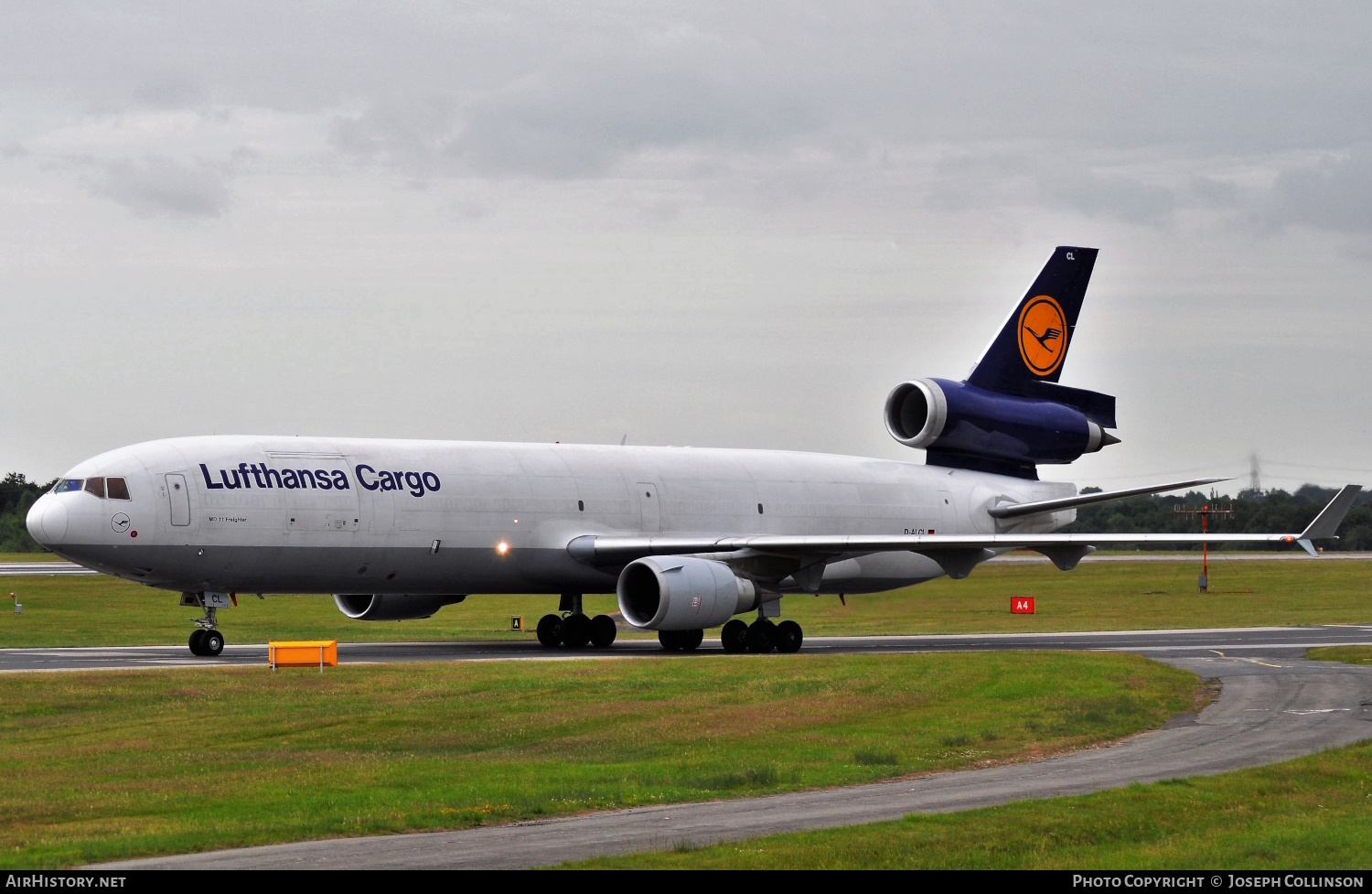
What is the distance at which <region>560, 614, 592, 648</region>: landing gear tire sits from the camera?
38125mm

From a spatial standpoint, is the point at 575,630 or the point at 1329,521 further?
the point at 575,630

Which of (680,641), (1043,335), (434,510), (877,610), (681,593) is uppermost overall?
(1043,335)

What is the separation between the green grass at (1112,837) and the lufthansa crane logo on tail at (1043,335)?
1162 inches

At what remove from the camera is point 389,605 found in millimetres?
38281

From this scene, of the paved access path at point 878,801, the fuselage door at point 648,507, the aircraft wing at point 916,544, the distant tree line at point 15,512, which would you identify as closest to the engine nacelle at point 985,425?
the aircraft wing at point 916,544

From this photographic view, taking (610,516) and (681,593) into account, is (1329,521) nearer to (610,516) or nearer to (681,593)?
(681,593)

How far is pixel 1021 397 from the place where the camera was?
45469 millimetres

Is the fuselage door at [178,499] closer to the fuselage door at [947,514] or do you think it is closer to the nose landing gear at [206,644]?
the nose landing gear at [206,644]

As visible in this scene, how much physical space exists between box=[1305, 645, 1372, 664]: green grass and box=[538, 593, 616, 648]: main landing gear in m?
15.8

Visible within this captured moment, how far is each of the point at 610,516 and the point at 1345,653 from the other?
53.5ft

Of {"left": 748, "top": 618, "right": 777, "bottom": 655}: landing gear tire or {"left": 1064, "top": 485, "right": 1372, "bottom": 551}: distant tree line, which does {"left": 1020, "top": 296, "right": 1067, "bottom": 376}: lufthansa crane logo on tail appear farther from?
{"left": 1064, "top": 485, "right": 1372, "bottom": 551}: distant tree line

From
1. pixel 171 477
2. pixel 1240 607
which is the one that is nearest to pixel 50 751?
pixel 171 477

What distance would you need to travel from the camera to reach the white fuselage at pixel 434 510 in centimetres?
3136

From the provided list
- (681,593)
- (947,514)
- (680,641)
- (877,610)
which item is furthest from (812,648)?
(947,514)
